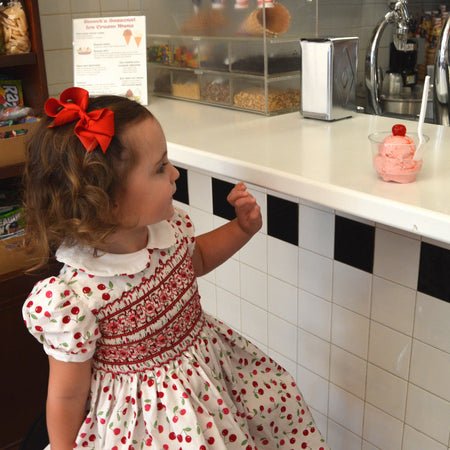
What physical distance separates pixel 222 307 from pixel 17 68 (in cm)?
97

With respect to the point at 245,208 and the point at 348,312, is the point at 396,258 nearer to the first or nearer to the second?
the point at 348,312

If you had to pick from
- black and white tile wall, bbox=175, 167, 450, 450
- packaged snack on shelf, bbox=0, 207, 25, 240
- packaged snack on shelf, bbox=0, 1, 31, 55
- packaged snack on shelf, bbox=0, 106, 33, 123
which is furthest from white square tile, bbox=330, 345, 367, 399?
packaged snack on shelf, bbox=0, 1, 31, 55

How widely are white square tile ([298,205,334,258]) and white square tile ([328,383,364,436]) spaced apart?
357 millimetres

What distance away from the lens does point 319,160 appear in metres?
1.09

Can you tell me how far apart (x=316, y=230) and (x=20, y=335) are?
97 cm

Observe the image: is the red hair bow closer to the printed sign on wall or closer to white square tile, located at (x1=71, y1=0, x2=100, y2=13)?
the printed sign on wall

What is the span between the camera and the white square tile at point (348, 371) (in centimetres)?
139

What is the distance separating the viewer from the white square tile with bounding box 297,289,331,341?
1429mm

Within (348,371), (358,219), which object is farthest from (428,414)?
(358,219)

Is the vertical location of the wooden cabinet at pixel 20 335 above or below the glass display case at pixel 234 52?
below

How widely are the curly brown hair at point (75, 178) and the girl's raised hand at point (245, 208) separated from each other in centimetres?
26

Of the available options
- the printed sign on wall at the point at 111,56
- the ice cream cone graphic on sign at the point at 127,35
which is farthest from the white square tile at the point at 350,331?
the ice cream cone graphic on sign at the point at 127,35

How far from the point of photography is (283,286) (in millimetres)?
1529

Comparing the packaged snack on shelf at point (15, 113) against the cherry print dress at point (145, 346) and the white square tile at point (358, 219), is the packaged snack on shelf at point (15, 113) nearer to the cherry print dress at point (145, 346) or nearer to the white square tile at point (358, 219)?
the cherry print dress at point (145, 346)
